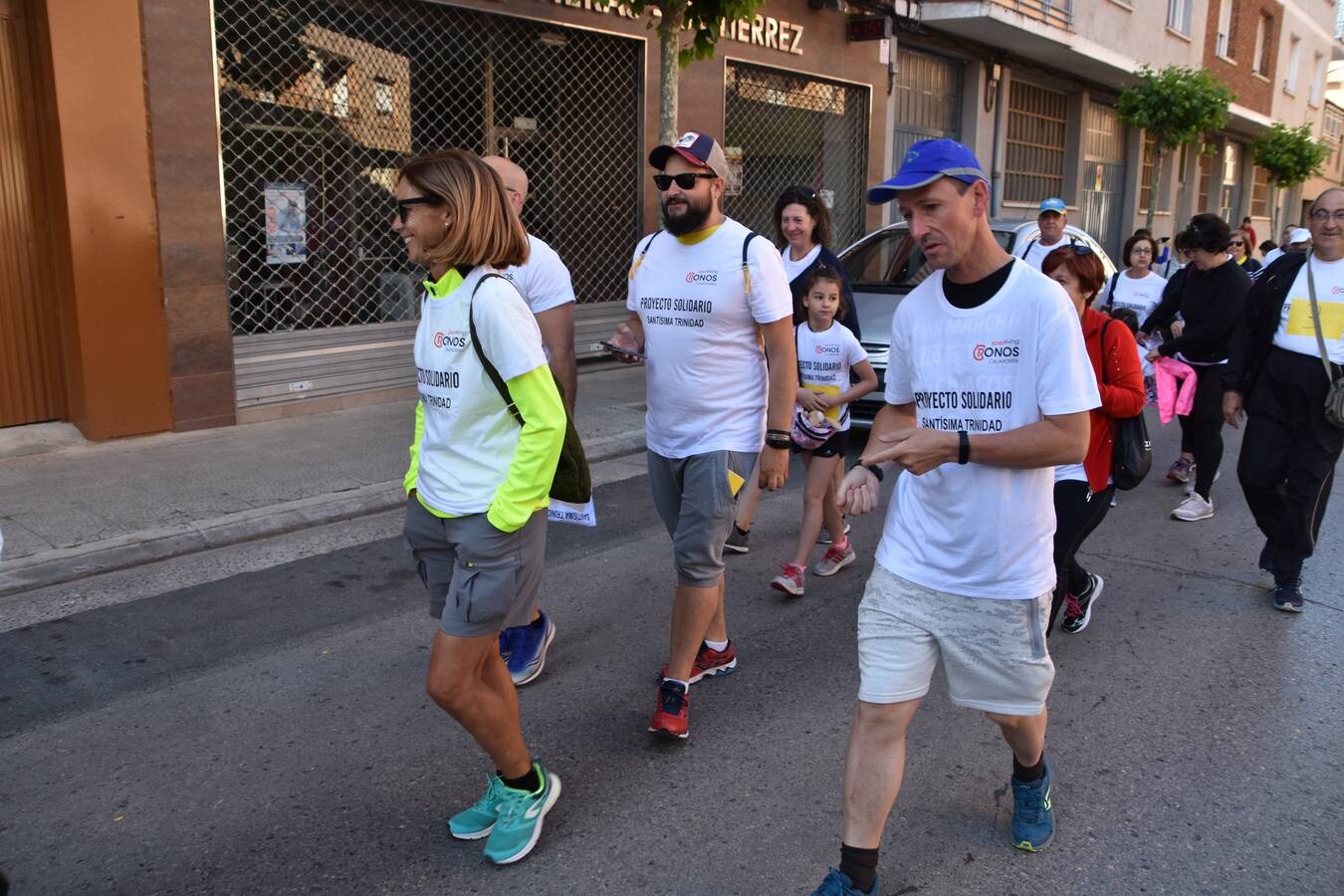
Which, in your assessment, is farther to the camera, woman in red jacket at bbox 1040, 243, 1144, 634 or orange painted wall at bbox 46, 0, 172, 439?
orange painted wall at bbox 46, 0, 172, 439

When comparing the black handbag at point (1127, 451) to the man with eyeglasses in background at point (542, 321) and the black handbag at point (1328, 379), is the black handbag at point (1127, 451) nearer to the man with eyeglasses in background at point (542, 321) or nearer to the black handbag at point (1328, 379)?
the black handbag at point (1328, 379)

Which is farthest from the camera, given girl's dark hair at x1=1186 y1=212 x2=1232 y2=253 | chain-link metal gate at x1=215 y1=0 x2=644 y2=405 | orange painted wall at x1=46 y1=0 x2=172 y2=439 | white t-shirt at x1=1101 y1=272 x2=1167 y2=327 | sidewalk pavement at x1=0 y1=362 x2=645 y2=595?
chain-link metal gate at x1=215 y1=0 x2=644 y2=405

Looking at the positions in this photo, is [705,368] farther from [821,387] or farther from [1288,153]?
[1288,153]

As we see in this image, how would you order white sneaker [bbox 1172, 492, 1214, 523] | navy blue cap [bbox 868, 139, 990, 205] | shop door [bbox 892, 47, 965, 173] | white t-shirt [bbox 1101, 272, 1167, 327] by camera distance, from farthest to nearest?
shop door [bbox 892, 47, 965, 173] < white t-shirt [bbox 1101, 272, 1167, 327] < white sneaker [bbox 1172, 492, 1214, 523] < navy blue cap [bbox 868, 139, 990, 205]

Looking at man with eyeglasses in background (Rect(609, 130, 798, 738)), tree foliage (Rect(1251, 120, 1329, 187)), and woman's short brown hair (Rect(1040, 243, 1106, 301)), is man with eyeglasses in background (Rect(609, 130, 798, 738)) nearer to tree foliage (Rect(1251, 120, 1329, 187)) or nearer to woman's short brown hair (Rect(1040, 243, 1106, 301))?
woman's short brown hair (Rect(1040, 243, 1106, 301))

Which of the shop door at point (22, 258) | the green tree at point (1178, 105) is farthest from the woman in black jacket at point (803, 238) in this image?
the green tree at point (1178, 105)

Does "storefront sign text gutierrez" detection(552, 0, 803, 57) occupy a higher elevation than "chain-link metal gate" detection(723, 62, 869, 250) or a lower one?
higher

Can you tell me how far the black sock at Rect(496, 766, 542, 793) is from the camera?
3.00 metres

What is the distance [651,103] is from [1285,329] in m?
8.07

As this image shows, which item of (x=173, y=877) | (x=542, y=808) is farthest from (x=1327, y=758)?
(x=173, y=877)

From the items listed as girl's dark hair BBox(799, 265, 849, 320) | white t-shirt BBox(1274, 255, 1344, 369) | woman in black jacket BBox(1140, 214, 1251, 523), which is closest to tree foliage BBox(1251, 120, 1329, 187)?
woman in black jacket BBox(1140, 214, 1251, 523)

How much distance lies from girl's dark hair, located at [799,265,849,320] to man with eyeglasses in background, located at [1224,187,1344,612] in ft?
6.19

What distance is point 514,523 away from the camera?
106 inches

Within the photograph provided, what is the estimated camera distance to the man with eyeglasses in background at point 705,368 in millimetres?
3635
